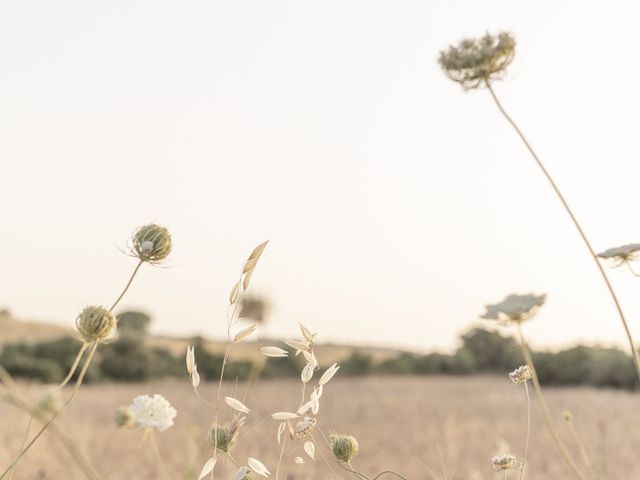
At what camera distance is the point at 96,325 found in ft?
3.63

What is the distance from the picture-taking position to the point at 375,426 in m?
9.06

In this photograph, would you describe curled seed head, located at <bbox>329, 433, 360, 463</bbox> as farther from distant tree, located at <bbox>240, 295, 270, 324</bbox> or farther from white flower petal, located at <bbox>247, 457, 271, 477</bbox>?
distant tree, located at <bbox>240, 295, 270, 324</bbox>

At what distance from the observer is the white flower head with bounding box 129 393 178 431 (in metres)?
1.03

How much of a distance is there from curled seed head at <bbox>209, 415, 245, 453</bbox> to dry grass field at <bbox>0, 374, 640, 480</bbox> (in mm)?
44

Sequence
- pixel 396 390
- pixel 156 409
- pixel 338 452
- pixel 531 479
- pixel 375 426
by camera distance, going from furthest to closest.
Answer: pixel 396 390 → pixel 375 426 → pixel 531 479 → pixel 338 452 → pixel 156 409

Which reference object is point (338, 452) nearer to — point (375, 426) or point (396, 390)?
point (375, 426)

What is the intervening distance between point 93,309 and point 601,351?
20.2m

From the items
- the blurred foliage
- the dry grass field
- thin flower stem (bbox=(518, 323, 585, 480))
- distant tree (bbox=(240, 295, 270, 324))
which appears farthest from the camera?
the blurred foliage

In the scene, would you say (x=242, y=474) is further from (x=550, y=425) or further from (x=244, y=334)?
(x=550, y=425)

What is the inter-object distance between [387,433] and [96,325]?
751cm


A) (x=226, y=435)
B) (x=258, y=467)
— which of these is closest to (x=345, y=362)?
(x=226, y=435)

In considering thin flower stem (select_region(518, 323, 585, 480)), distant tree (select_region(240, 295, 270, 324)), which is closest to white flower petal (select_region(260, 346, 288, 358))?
thin flower stem (select_region(518, 323, 585, 480))

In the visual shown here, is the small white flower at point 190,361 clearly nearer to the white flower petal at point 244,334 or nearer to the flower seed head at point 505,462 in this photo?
the white flower petal at point 244,334

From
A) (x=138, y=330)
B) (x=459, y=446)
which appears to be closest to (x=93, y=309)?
(x=459, y=446)
